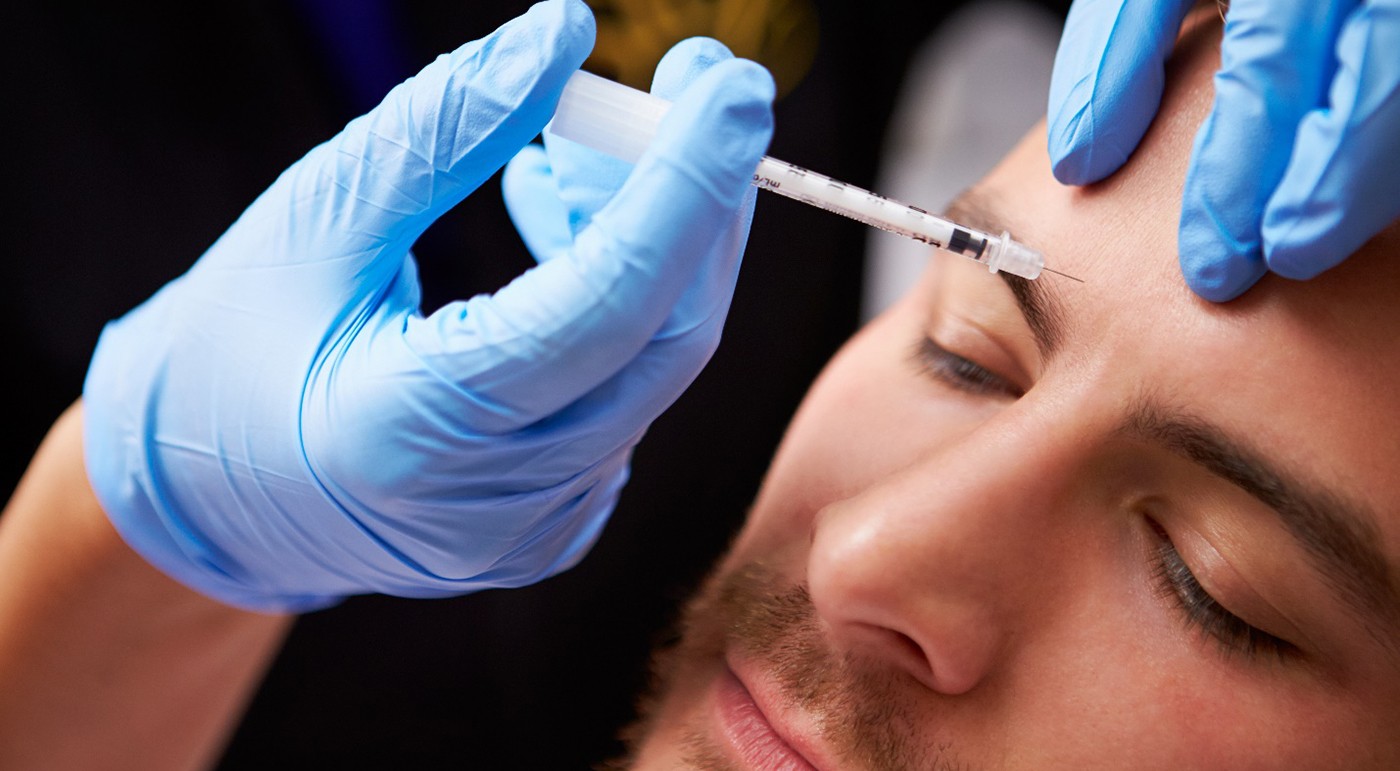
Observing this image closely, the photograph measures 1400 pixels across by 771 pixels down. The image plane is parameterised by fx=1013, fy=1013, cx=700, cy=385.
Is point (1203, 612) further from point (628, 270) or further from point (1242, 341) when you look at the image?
point (628, 270)

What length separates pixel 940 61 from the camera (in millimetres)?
2141

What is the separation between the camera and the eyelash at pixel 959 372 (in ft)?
3.34

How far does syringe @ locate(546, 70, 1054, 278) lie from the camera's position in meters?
0.93

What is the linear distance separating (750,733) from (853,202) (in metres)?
0.52

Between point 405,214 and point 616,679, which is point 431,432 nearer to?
point 405,214

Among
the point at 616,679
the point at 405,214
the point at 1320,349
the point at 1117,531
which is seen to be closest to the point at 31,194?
the point at 405,214

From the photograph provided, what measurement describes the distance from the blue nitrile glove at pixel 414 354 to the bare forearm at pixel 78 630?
102 millimetres

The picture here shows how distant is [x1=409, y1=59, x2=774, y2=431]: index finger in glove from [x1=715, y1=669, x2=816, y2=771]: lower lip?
37cm

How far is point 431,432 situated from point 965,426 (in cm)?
51

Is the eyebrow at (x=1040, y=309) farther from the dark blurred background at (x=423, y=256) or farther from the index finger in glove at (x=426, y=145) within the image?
the dark blurred background at (x=423, y=256)

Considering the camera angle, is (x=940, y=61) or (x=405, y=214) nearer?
(x=405, y=214)

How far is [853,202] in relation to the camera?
3.20ft

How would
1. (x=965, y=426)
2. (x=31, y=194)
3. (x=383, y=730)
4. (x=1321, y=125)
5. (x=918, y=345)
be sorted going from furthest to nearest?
(x=383, y=730) → (x=31, y=194) → (x=918, y=345) → (x=965, y=426) → (x=1321, y=125)

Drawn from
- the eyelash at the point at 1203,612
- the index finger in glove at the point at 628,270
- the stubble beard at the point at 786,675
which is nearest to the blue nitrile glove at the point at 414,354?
the index finger in glove at the point at 628,270
